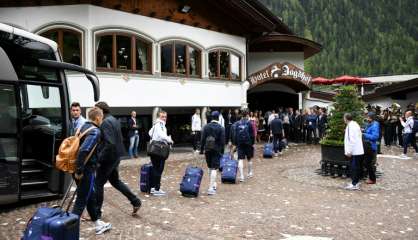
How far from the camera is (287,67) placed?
25.2 m

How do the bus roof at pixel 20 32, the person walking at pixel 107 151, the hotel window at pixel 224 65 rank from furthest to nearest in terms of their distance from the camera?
1. the hotel window at pixel 224 65
2. the bus roof at pixel 20 32
3. the person walking at pixel 107 151

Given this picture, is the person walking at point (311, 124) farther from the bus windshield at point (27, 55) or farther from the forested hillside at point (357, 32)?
the forested hillside at point (357, 32)

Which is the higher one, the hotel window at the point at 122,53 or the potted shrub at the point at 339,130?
the hotel window at the point at 122,53

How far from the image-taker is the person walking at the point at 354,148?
37.1 ft

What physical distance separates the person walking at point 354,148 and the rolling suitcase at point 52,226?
7.74 m

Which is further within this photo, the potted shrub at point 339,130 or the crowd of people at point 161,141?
the potted shrub at point 339,130

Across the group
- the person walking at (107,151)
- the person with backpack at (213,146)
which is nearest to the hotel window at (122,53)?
the person with backpack at (213,146)

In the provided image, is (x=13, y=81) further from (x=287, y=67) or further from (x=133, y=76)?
(x=287, y=67)

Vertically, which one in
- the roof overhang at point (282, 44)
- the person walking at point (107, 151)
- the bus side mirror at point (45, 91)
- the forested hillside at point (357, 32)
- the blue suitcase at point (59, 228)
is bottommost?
the blue suitcase at point (59, 228)

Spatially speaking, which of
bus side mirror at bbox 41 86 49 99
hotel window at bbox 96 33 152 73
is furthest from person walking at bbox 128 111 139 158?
bus side mirror at bbox 41 86 49 99

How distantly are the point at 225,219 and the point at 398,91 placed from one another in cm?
2562

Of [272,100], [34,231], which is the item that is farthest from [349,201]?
[272,100]

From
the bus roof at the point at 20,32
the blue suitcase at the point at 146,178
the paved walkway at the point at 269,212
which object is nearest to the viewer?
the paved walkway at the point at 269,212

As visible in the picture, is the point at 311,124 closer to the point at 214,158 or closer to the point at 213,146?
the point at 214,158
